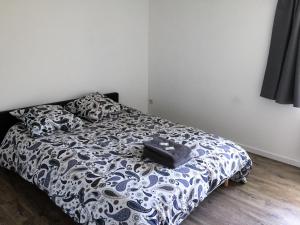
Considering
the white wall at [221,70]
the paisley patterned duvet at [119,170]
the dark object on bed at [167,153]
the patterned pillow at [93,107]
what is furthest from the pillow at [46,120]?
the white wall at [221,70]

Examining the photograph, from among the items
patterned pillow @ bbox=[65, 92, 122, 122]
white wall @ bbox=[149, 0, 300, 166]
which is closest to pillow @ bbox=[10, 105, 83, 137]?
patterned pillow @ bbox=[65, 92, 122, 122]

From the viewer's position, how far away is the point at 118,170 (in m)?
2.11

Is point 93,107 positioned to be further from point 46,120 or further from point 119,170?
point 119,170

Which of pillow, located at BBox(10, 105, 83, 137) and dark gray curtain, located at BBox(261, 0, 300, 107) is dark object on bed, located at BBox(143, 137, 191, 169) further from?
dark gray curtain, located at BBox(261, 0, 300, 107)

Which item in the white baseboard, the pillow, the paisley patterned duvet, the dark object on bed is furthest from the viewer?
the white baseboard

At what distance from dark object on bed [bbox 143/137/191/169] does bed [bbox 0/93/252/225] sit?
0.05 meters

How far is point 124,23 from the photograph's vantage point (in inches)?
156

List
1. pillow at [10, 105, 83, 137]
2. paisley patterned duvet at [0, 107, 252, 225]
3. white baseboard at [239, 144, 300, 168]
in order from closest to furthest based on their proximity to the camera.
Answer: paisley patterned duvet at [0, 107, 252, 225] → pillow at [10, 105, 83, 137] → white baseboard at [239, 144, 300, 168]

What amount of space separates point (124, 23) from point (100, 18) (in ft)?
1.39

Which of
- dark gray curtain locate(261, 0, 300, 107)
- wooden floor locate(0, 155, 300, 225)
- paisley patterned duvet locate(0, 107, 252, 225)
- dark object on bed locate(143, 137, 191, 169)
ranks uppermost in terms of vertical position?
dark gray curtain locate(261, 0, 300, 107)

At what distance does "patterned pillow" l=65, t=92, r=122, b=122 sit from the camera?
3279mm

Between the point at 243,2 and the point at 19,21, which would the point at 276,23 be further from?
the point at 19,21

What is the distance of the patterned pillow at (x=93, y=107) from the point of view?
3.28 meters

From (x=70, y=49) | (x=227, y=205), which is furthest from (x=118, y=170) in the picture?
(x=70, y=49)
